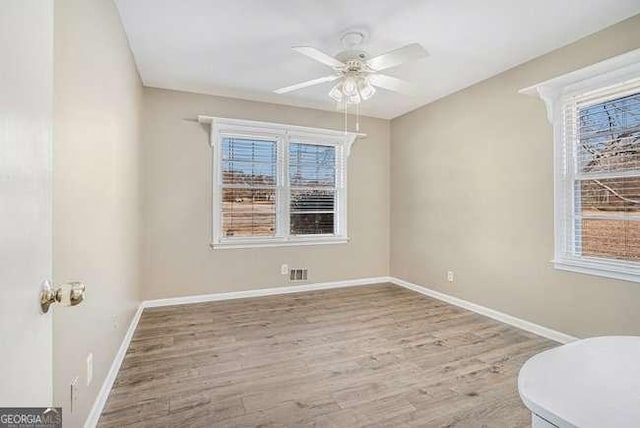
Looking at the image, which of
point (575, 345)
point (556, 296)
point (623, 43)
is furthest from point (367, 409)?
point (623, 43)

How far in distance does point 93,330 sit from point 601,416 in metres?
2.09

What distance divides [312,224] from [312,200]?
1.14 feet

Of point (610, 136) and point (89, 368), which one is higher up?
point (610, 136)

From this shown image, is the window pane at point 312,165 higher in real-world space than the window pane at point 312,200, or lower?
higher

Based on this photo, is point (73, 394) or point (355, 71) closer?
point (73, 394)

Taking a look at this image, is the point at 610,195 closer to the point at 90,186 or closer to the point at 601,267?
the point at 601,267

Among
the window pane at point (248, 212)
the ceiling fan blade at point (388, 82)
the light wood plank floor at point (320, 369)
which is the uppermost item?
the ceiling fan blade at point (388, 82)

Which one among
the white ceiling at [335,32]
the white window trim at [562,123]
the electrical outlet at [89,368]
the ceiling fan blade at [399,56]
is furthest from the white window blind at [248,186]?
the white window trim at [562,123]

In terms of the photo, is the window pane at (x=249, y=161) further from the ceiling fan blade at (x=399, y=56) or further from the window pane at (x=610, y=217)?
the window pane at (x=610, y=217)

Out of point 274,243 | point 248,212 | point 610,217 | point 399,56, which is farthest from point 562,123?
point 248,212

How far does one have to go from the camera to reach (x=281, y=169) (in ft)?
14.5

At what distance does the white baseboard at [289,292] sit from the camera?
196 centimetres

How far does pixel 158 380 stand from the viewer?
2.17m

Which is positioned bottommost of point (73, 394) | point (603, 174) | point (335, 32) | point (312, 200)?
point (73, 394)
